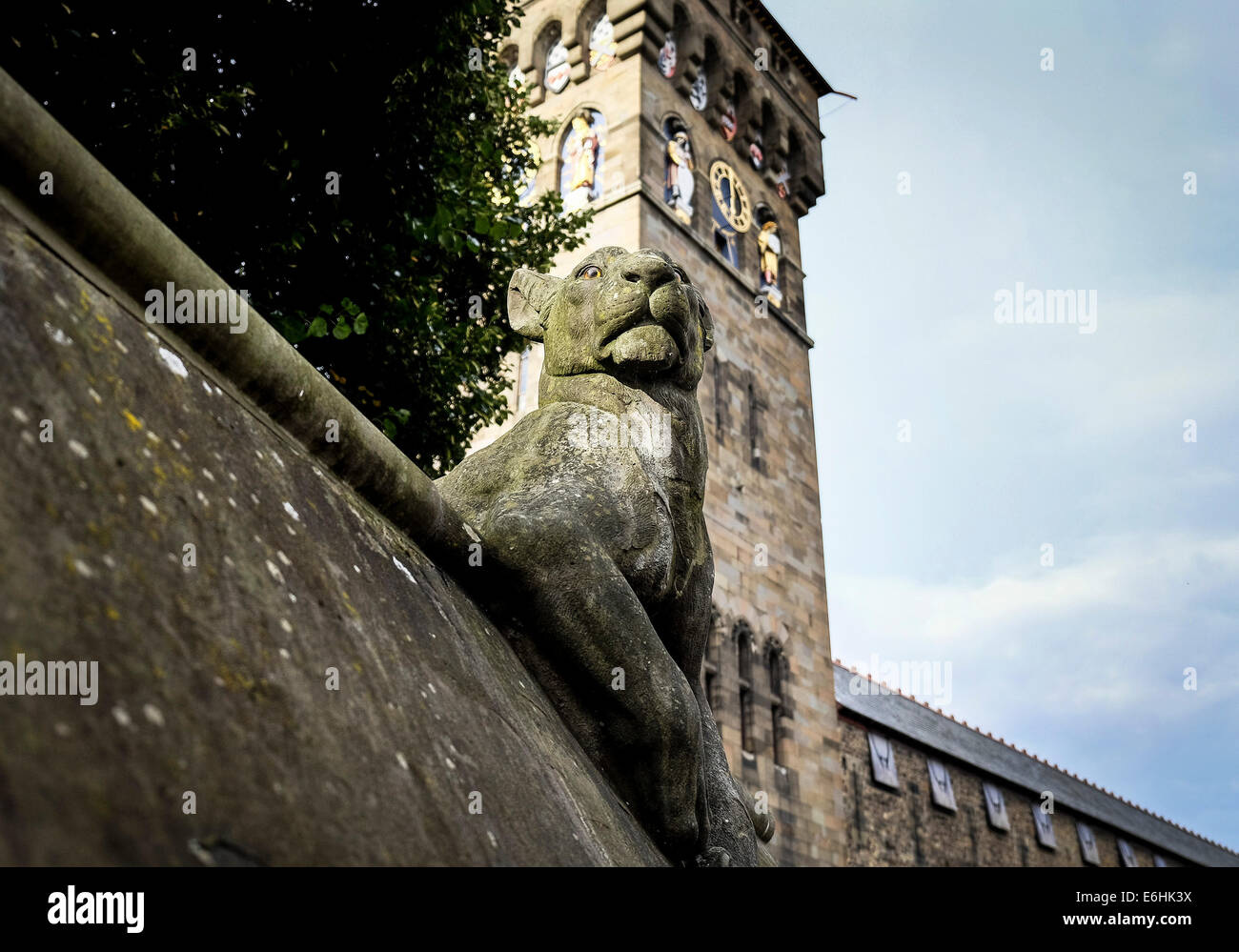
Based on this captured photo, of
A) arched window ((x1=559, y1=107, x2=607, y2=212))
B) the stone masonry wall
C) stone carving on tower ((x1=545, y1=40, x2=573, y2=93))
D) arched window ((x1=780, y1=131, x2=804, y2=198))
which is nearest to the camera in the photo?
the stone masonry wall

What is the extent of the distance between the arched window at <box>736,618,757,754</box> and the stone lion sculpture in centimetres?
1422

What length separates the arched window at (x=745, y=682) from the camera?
55.6 ft

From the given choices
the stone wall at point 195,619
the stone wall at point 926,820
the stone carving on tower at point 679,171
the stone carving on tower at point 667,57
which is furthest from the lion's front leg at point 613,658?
the stone carving on tower at point 667,57

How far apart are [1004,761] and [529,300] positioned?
31.2 metres

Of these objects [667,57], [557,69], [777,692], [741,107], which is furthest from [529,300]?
[741,107]

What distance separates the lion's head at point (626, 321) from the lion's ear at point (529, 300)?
0.04 metres

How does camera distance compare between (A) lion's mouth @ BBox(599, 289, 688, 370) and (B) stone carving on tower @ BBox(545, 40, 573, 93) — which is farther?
(B) stone carving on tower @ BBox(545, 40, 573, 93)

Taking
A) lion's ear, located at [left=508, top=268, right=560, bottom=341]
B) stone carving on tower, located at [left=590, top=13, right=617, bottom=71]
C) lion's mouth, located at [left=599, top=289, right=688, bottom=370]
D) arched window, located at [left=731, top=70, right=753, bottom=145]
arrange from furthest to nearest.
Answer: arched window, located at [left=731, top=70, right=753, bottom=145] < stone carving on tower, located at [left=590, top=13, right=617, bottom=71] < lion's ear, located at [left=508, top=268, right=560, bottom=341] < lion's mouth, located at [left=599, top=289, right=688, bottom=370]

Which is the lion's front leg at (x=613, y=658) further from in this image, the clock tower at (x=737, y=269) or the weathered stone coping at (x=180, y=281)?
the clock tower at (x=737, y=269)

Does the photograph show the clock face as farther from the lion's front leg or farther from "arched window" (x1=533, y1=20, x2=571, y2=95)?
the lion's front leg

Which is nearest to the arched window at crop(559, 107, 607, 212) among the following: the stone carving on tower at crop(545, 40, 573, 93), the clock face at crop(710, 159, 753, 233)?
the stone carving on tower at crop(545, 40, 573, 93)

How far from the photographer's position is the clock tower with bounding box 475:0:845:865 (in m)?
17.6

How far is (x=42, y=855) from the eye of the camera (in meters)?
0.77

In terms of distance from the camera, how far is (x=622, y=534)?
2.37 metres
